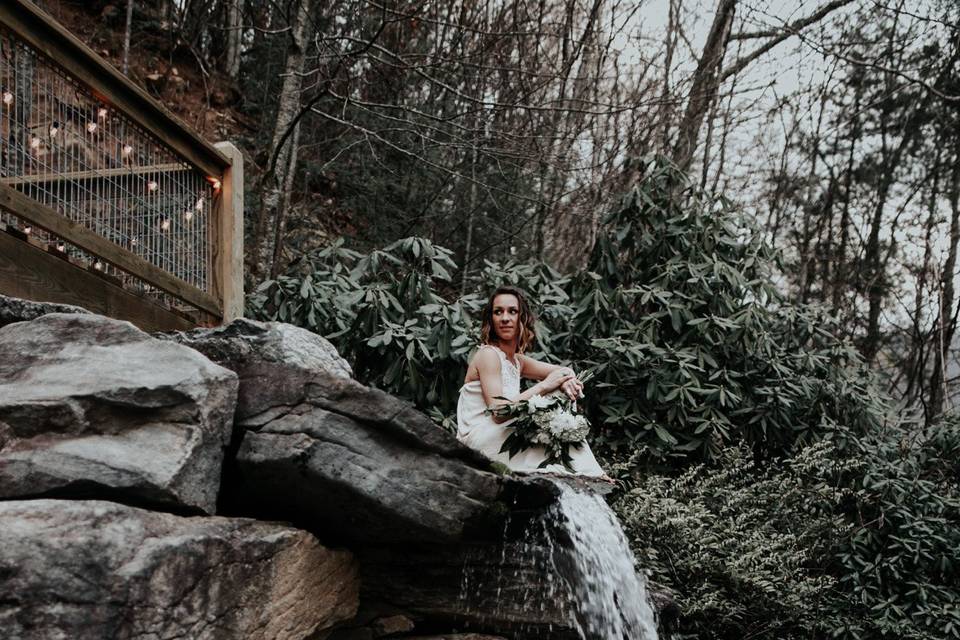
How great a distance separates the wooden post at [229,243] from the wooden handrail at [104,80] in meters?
0.09

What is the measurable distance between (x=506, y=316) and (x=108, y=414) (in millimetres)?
2836

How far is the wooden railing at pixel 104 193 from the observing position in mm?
4082

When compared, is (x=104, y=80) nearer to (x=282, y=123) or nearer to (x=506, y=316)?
(x=506, y=316)

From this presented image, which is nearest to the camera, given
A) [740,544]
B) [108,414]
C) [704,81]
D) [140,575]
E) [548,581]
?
[140,575]

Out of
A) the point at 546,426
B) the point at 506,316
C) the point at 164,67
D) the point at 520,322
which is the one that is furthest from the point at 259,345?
the point at 164,67

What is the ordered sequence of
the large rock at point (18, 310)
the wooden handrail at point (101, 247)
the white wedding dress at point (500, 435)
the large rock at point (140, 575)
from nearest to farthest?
the large rock at point (140, 575), the large rock at point (18, 310), the wooden handrail at point (101, 247), the white wedding dress at point (500, 435)

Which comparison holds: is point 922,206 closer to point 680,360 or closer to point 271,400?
point 680,360

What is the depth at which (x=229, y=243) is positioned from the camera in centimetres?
564

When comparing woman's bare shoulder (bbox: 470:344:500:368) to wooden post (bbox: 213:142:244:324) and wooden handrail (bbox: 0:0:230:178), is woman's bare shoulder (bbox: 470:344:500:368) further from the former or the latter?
wooden handrail (bbox: 0:0:230:178)

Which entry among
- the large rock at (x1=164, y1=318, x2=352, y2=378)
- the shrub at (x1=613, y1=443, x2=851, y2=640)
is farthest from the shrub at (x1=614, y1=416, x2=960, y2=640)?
the large rock at (x1=164, y1=318, x2=352, y2=378)

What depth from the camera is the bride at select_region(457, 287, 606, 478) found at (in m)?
5.02

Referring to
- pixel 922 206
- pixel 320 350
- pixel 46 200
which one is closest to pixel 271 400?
pixel 320 350

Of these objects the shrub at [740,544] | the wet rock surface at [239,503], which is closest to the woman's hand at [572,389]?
the wet rock surface at [239,503]

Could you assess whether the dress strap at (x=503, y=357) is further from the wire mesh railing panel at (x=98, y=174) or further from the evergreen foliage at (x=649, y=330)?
the wire mesh railing panel at (x=98, y=174)
